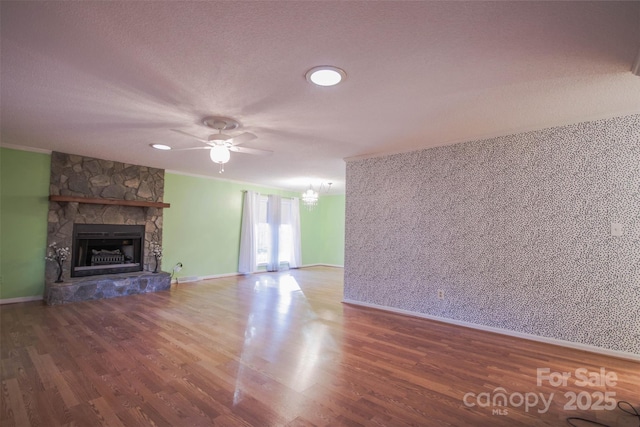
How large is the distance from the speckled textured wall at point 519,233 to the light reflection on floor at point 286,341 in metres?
1.17

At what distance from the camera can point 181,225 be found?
6.14 metres

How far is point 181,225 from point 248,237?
61.4 inches

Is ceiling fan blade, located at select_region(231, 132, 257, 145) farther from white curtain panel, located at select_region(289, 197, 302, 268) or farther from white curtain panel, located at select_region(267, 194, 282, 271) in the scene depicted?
white curtain panel, located at select_region(289, 197, 302, 268)

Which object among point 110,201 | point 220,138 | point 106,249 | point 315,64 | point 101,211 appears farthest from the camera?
point 106,249

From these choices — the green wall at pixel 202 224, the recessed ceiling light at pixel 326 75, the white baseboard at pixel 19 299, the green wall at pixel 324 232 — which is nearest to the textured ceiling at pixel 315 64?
the recessed ceiling light at pixel 326 75

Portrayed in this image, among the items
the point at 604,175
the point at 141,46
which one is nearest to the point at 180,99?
the point at 141,46

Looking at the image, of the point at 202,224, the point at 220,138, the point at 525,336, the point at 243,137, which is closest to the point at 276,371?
the point at 220,138

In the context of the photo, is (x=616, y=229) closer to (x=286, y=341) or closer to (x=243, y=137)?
(x=286, y=341)

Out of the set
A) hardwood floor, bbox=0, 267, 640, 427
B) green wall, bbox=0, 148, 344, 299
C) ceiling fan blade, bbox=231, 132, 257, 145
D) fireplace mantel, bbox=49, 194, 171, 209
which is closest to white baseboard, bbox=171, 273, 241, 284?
green wall, bbox=0, 148, 344, 299

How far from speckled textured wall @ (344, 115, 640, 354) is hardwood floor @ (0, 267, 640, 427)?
312 millimetres

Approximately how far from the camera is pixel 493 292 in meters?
3.35

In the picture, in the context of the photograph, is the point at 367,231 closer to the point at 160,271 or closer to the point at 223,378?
the point at 223,378

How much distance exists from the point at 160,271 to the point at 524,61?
6.12m

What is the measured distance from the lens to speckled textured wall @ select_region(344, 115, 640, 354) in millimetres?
2771
